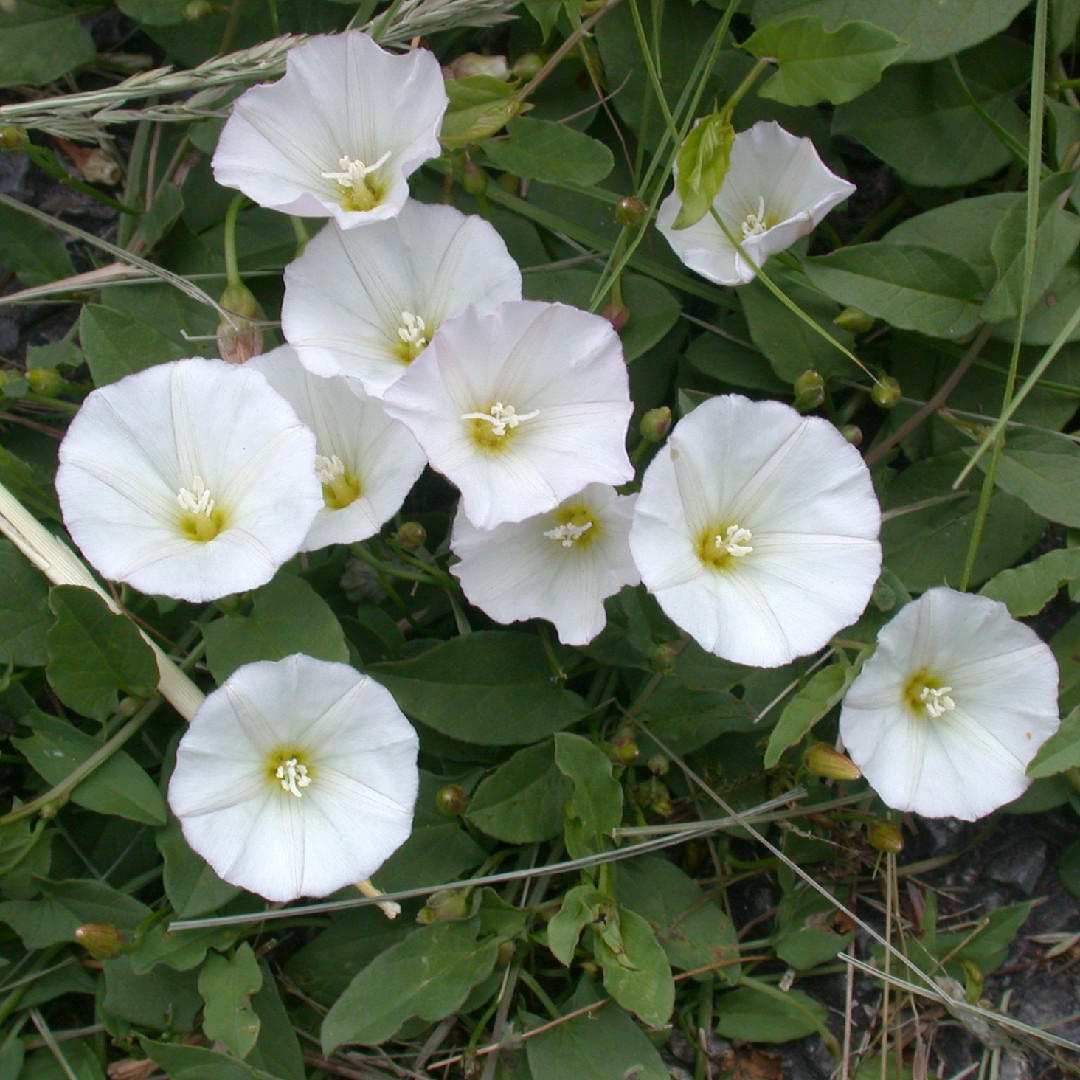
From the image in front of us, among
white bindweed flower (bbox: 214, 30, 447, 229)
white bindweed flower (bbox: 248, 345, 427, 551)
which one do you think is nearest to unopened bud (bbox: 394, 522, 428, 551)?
white bindweed flower (bbox: 248, 345, 427, 551)

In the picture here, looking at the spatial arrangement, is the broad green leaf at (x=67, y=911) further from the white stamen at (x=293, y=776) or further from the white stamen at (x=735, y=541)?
the white stamen at (x=735, y=541)

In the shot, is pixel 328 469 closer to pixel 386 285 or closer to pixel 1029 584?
pixel 386 285

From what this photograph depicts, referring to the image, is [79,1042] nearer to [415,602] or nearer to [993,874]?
[415,602]

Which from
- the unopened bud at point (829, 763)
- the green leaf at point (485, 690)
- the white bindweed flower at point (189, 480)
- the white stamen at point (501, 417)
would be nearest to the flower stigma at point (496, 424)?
the white stamen at point (501, 417)

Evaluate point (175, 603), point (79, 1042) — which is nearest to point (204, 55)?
point (175, 603)

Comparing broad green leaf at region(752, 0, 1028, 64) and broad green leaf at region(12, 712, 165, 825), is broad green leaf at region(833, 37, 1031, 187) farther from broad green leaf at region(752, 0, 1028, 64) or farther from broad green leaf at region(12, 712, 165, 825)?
broad green leaf at region(12, 712, 165, 825)

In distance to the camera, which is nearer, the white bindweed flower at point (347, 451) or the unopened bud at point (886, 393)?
the white bindweed flower at point (347, 451)
